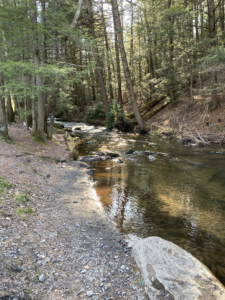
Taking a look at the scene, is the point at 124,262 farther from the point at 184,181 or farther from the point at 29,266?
the point at 184,181

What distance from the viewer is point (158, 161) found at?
1109cm

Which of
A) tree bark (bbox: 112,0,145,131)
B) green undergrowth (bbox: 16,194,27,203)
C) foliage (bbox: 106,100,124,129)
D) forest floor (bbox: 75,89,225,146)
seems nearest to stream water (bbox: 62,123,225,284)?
green undergrowth (bbox: 16,194,27,203)

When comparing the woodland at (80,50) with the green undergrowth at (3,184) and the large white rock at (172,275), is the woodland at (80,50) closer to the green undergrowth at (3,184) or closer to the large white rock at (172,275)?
the green undergrowth at (3,184)

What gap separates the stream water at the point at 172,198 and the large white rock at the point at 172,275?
731 millimetres

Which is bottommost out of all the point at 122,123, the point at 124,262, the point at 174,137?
the point at 124,262

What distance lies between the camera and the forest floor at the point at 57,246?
2854 millimetres

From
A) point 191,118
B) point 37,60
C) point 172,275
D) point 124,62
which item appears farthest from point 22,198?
point 191,118

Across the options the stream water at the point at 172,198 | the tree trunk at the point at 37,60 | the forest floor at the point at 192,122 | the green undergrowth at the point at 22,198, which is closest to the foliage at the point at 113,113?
the forest floor at the point at 192,122

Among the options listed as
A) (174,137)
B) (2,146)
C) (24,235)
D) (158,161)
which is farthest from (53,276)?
(174,137)

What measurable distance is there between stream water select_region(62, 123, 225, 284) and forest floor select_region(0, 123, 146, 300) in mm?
746

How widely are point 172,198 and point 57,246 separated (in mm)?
4224

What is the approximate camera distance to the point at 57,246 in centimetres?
376

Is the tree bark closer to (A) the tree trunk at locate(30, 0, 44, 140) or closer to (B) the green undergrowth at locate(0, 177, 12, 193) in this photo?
(A) the tree trunk at locate(30, 0, 44, 140)

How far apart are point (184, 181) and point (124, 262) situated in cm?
533
